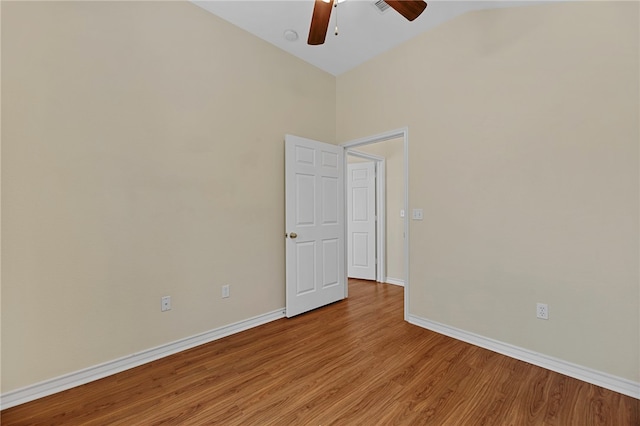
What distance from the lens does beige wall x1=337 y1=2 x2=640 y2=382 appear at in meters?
1.82

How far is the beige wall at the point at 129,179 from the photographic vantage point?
5.68 feet

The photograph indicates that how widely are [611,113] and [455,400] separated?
2202 mm

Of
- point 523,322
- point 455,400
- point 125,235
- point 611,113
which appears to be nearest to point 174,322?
point 125,235

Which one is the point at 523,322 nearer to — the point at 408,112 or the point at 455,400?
the point at 455,400

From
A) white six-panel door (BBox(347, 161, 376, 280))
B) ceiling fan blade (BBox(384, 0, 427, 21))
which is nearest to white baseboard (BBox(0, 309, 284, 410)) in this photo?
white six-panel door (BBox(347, 161, 376, 280))

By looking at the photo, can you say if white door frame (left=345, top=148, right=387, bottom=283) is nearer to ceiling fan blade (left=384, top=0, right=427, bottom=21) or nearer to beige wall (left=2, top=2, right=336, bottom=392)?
beige wall (left=2, top=2, right=336, bottom=392)

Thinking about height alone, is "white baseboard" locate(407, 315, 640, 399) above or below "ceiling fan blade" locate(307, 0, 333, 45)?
below

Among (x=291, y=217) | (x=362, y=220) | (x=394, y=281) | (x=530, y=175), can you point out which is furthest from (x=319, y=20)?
(x=394, y=281)

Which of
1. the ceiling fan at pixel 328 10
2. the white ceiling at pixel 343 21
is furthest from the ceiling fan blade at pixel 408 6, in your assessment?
the white ceiling at pixel 343 21

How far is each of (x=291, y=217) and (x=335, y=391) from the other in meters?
1.77

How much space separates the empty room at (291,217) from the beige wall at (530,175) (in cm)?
1

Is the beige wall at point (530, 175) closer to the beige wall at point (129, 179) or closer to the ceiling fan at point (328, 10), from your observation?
the ceiling fan at point (328, 10)

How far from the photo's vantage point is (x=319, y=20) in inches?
74.6

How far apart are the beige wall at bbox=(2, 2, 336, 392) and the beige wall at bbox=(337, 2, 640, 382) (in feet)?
5.57
